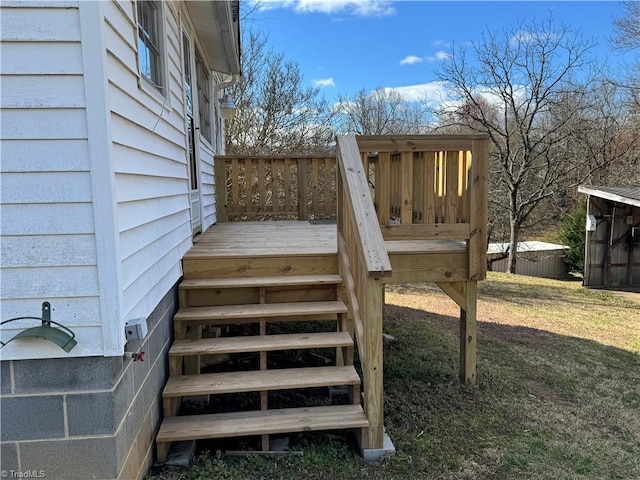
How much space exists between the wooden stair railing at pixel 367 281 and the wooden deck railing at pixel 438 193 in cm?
55

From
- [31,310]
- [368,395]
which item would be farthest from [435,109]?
[31,310]

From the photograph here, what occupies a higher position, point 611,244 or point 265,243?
point 265,243

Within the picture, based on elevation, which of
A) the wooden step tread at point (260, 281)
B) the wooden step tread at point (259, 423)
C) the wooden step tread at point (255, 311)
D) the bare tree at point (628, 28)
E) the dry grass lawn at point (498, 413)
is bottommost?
the dry grass lawn at point (498, 413)

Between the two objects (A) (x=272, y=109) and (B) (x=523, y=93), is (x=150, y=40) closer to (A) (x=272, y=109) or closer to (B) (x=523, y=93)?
(A) (x=272, y=109)

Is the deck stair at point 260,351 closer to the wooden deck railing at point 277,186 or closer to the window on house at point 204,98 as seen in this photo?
the window on house at point 204,98

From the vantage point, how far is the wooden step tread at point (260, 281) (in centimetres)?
331

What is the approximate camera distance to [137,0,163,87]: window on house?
112 inches

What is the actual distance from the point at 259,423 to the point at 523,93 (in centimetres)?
1503

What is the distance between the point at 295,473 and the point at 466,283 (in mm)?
2183

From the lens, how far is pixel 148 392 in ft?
8.07

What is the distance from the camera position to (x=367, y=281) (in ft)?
8.46

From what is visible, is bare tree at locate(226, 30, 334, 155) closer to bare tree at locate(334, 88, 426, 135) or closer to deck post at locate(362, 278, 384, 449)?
bare tree at locate(334, 88, 426, 135)

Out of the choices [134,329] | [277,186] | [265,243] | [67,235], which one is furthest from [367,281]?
[277,186]

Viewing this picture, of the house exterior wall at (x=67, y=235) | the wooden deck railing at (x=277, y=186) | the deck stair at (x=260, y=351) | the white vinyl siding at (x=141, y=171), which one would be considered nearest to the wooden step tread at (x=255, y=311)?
the deck stair at (x=260, y=351)
